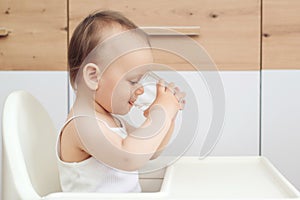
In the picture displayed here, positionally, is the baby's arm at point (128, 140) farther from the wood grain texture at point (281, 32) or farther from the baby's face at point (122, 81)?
the wood grain texture at point (281, 32)

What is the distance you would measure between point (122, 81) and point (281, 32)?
1.86 feet

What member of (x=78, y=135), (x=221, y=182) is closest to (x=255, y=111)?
(x=221, y=182)

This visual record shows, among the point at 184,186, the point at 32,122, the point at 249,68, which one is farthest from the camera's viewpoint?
the point at 249,68

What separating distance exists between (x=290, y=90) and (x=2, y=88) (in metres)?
0.71

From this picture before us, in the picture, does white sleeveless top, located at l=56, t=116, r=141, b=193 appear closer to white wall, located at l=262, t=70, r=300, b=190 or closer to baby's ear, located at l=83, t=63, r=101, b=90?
baby's ear, located at l=83, t=63, r=101, b=90

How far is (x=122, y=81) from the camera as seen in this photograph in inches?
33.8

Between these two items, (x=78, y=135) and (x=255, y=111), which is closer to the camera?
(x=78, y=135)

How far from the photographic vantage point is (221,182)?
84 centimetres

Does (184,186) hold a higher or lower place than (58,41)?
lower

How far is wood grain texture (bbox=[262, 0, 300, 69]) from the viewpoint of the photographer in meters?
1.27

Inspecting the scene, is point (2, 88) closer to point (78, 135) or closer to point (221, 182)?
point (78, 135)

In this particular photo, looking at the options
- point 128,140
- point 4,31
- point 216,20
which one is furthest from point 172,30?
point 128,140

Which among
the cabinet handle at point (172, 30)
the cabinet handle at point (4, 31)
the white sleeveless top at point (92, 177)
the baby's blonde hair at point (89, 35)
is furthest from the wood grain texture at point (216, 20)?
the white sleeveless top at point (92, 177)

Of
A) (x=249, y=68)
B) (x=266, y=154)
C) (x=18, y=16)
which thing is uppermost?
(x=18, y=16)
